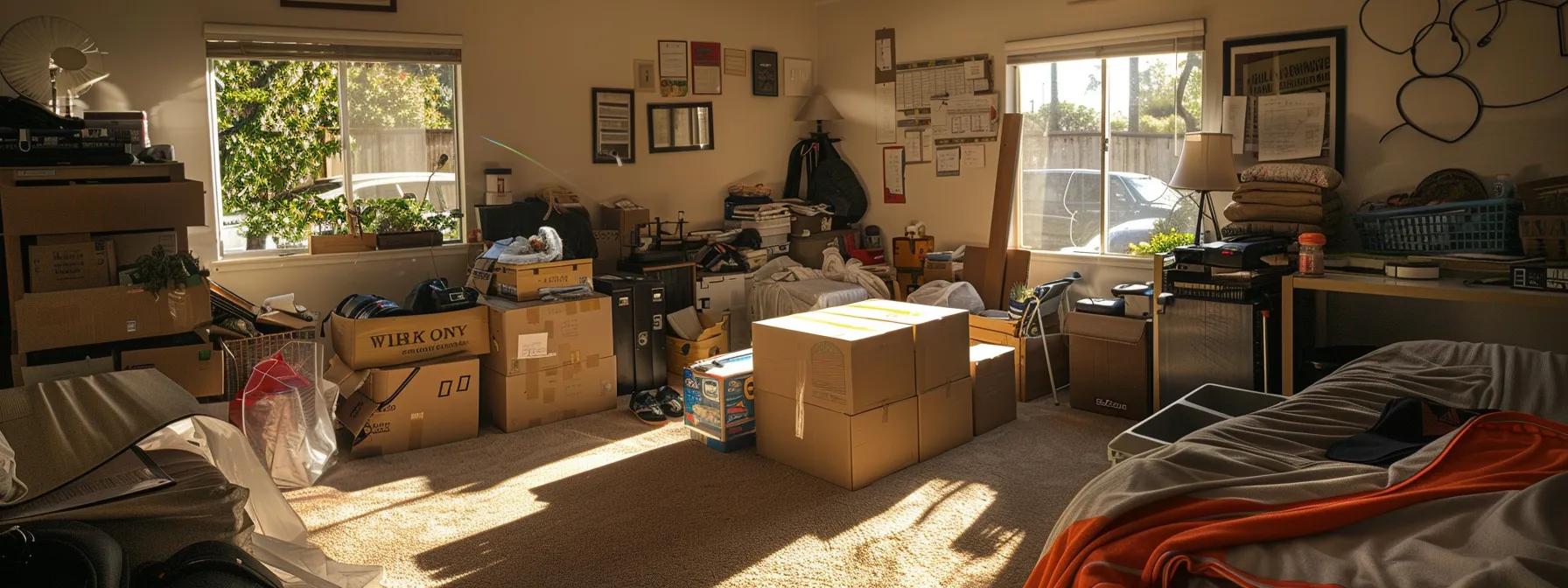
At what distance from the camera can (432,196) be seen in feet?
18.4

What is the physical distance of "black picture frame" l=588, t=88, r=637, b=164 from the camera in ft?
20.0

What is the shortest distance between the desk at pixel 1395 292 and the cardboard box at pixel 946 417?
4.36ft

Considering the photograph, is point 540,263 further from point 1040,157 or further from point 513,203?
point 1040,157

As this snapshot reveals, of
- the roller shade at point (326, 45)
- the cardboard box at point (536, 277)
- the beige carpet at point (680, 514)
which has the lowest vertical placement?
the beige carpet at point (680, 514)

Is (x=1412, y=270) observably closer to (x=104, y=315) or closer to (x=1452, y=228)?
(x=1452, y=228)

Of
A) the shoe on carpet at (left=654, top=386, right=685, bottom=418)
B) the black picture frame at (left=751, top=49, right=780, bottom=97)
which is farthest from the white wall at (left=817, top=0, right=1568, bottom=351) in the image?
the shoe on carpet at (left=654, top=386, right=685, bottom=418)

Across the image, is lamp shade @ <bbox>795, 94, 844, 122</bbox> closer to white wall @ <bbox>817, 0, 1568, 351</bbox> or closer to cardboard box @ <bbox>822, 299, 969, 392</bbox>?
white wall @ <bbox>817, 0, 1568, 351</bbox>

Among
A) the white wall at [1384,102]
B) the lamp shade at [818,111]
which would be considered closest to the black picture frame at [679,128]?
the lamp shade at [818,111]

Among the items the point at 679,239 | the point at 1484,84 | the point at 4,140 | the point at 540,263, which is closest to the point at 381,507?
the point at 540,263

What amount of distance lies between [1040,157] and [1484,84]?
2287mm

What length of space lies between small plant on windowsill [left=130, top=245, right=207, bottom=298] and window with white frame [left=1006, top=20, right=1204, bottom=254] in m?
4.46

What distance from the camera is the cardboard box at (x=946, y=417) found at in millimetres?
4270

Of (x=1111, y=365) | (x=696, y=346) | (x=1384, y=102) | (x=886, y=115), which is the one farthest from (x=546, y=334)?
(x=1384, y=102)

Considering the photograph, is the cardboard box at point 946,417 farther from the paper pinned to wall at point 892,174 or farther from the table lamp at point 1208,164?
the paper pinned to wall at point 892,174
